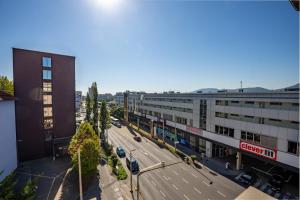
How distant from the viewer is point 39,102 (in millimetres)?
32344

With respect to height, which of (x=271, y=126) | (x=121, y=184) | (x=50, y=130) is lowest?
(x=121, y=184)

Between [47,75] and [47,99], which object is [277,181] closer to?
[47,99]

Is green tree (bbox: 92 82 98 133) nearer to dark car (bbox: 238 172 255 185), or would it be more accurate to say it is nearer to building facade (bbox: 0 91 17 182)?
building facade (bbox: 0 91 17 182)

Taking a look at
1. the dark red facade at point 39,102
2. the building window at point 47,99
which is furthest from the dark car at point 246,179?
the building window at point 47,99

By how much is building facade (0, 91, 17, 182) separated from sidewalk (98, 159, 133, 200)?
14.8 metres

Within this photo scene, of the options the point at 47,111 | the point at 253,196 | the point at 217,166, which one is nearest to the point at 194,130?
the point at 217,166

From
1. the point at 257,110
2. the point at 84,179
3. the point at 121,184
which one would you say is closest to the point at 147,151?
the point at 121,184

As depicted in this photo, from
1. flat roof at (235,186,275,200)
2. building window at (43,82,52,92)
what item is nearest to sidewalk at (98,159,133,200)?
flat roof at (235,186,275,200)

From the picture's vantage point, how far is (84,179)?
2348 centimetres

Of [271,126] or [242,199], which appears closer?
[242,199]

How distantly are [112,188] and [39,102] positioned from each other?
2357 cm

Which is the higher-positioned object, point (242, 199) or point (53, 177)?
point (242, 199)

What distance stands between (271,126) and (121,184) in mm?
24972

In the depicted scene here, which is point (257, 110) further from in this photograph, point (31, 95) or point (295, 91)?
point (31, 95)
